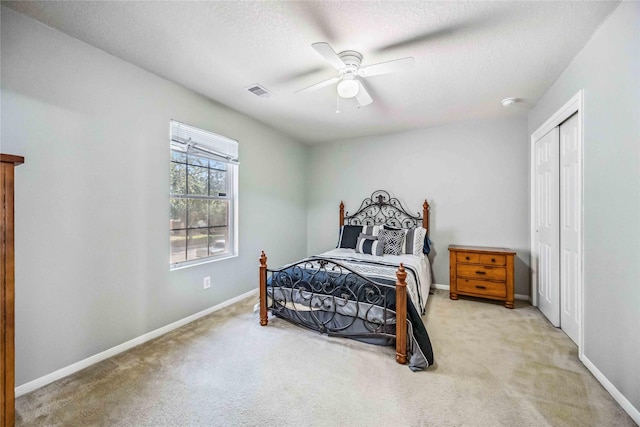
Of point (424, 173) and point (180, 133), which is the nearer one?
→ point (180, 133)

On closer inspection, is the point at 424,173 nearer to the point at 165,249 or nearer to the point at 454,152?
the point at 454,152

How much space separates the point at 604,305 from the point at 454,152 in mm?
2682

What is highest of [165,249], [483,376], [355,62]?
[355,62]

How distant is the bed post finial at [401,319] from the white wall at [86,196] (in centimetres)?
214

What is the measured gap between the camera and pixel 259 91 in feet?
9.55

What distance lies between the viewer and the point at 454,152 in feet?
13.3

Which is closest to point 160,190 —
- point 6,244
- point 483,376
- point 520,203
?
point 6,244

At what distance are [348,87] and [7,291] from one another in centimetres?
234

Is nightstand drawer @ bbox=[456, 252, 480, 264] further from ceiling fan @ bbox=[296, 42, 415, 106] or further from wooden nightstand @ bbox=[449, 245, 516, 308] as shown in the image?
ceiling fan @ bbox=[296, 42, 415, 106]

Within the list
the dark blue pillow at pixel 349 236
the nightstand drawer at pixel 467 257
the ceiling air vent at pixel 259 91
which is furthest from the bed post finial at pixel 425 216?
the ceiling air vent at pixel 259 91

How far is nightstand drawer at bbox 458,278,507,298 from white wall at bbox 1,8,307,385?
3.22 metres

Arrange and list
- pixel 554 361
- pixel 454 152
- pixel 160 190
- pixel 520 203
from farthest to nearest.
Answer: pixel 454 152
pixel 520 203
pixel 160 190
pixel 554 361

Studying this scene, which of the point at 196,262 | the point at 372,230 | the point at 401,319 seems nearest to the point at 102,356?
the point at 196,262

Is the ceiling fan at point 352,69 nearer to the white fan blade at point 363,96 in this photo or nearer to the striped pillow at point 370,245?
the white fan blade at point 363,96
